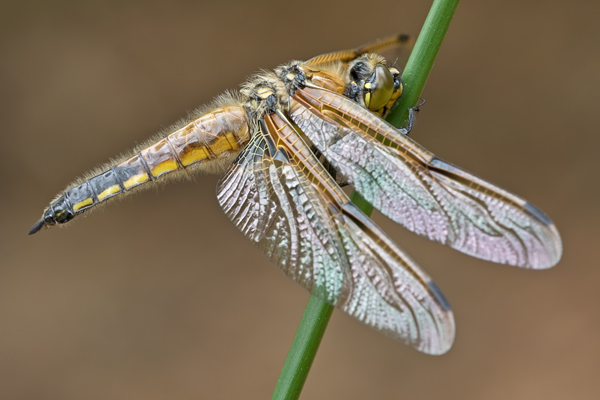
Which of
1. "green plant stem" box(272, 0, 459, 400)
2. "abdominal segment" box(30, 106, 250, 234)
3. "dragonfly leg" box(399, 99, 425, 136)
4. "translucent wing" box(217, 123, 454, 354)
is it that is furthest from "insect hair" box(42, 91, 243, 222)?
"green plant stem" box(272, 0, 459, 400)

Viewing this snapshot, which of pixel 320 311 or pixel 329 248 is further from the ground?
pixel 329 248

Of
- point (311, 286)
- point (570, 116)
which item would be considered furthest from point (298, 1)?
point (311, 286)

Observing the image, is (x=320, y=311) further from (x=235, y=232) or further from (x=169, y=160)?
(x=235, y=232)

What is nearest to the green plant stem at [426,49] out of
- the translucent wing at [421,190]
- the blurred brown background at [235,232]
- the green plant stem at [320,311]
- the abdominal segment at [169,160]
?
the green plant stem at [320,311]

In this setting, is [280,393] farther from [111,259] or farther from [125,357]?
[111,259]

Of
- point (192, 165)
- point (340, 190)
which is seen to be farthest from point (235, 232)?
point (340, 190)

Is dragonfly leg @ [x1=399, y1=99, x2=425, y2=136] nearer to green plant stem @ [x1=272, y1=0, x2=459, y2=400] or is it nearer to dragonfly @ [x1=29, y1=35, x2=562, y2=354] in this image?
dragonfly @ [x1=29, y1=35, x2=562, y2=354]

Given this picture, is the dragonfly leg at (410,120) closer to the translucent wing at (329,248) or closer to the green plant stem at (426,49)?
the green plant stem at (426,49)
